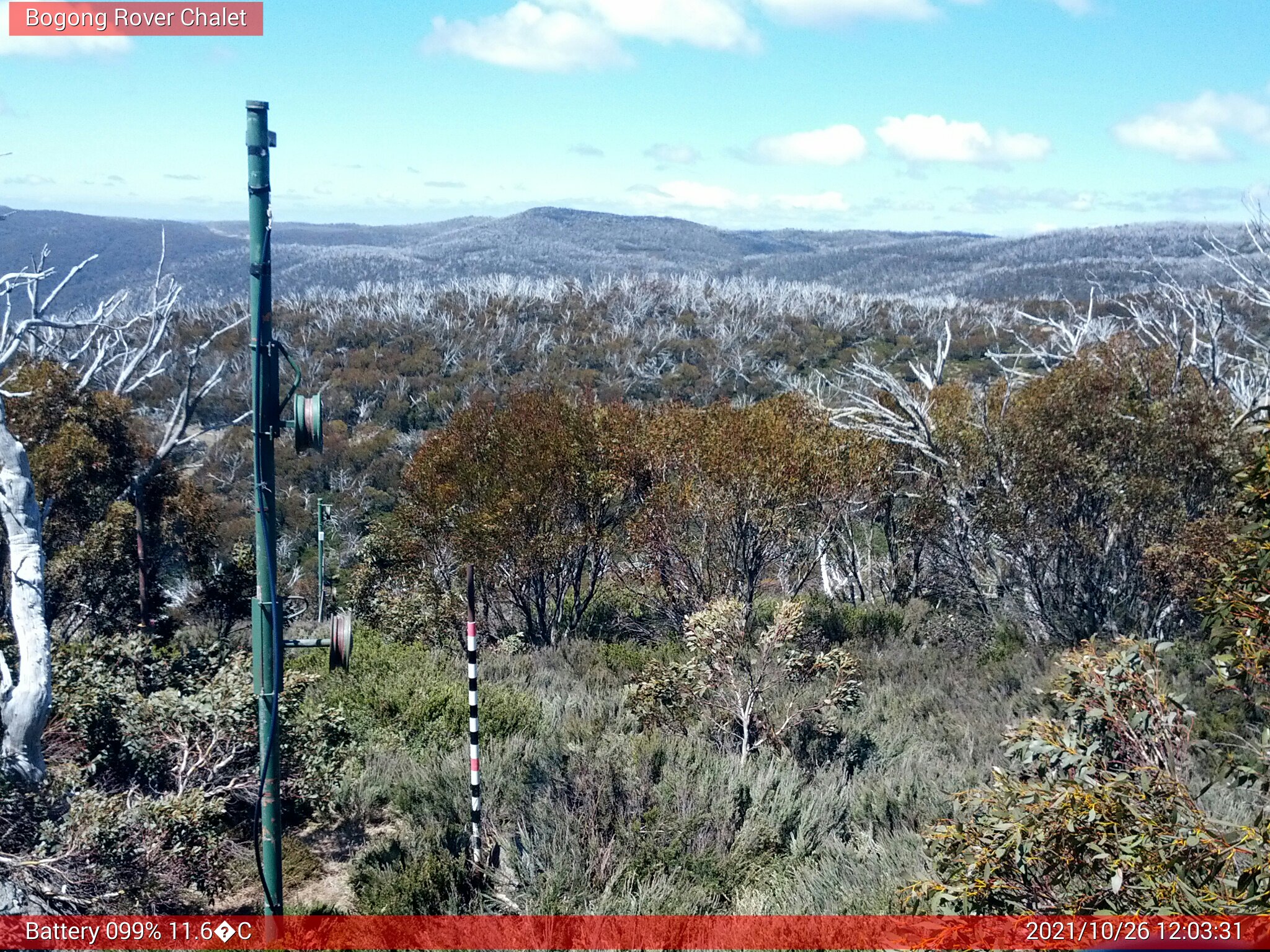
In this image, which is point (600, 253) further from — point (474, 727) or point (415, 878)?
point (415, 878)

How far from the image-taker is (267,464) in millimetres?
4219

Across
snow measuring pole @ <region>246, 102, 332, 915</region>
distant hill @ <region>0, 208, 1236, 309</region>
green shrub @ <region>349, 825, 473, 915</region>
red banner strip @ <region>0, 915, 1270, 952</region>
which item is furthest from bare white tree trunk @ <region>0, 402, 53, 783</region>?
distant hill @ <region>0, 208, 1236, 309</region>

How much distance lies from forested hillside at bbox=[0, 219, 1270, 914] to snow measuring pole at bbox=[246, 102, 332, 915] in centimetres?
129

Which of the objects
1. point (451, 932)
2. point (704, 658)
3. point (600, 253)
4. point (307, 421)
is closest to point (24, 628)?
point (451, 932)

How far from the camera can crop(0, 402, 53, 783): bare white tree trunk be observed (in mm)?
6152

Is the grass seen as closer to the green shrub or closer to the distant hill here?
the green shrub

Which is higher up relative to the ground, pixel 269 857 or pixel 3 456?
pixel 3 456

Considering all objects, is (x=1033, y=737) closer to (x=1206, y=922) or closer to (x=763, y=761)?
(x=1206, y=922)

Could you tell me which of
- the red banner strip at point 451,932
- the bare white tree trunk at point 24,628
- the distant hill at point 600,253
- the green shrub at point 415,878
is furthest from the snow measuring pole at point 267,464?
the distant hill at point 600,253

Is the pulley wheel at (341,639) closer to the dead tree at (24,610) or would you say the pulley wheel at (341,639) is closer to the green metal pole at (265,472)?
Answer: the green metal pole at (265,472)

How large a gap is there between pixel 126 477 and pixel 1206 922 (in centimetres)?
1186

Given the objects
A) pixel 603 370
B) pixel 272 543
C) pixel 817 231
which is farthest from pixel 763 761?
pixel 817 231

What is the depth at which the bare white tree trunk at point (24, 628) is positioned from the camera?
6.15 metres

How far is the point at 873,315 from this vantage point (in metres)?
61.5
